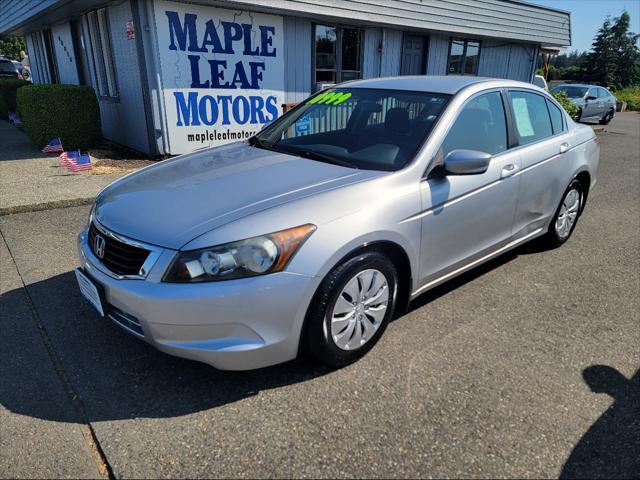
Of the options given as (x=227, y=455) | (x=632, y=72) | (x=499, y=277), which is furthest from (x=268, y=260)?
(x=632, y=72)

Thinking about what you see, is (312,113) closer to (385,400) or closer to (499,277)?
(499,277)

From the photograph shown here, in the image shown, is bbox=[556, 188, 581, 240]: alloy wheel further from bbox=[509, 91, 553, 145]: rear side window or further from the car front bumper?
the car front bumper

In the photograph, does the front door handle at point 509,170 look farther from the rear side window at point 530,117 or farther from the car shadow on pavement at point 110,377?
the car shadow on pavement at point 110,377

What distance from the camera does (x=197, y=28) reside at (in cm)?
810

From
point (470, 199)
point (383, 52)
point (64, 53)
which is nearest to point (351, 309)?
point (470, 199)

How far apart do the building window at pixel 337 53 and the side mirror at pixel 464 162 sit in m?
7.98

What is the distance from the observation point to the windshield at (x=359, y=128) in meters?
3.08

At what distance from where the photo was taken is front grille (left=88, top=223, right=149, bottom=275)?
7.82ft

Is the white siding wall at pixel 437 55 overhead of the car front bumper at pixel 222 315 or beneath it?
overhead

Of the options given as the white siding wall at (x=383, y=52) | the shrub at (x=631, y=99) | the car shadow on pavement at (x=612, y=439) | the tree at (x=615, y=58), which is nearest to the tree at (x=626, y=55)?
the tree at (x=615, y=58)

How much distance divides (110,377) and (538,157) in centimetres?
353

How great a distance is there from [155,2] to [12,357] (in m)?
6.55

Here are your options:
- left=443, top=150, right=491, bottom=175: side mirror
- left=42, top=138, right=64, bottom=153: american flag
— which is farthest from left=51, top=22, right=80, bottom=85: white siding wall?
left=443, top=150, right=491, bottom=175: side mirror

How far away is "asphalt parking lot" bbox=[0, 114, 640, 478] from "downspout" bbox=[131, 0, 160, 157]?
198 inches
